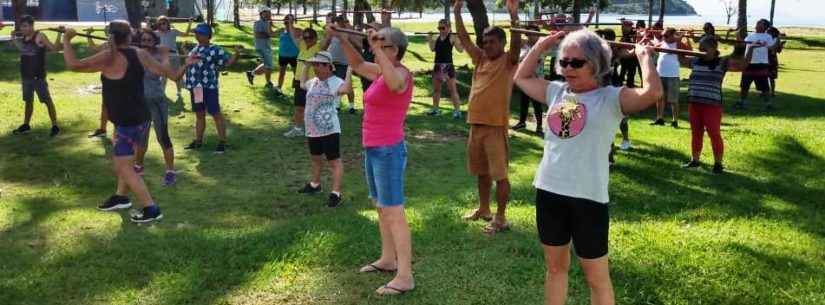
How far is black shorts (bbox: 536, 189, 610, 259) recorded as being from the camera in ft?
11.2

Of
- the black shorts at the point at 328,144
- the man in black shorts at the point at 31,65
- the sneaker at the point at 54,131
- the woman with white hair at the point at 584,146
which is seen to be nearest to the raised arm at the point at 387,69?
the woman with white hair at the point at 584,146

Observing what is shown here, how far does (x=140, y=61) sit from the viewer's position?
6211 millimetres

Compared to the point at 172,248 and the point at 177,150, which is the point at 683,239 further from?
the point at 177,150

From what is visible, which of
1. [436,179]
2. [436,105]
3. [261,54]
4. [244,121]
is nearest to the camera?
[436,179]

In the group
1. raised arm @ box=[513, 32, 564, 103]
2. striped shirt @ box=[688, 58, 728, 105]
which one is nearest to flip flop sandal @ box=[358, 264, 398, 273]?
raised arm @ box=[513, 32, 564, 103]

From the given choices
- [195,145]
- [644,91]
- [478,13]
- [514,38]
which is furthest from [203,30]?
[478,13]

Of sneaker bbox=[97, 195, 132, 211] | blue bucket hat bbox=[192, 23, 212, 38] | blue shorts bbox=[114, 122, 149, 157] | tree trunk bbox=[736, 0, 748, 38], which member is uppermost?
tree trunk bbox=[736, 0, 748, 38]

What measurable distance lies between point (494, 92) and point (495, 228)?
118 centimetres

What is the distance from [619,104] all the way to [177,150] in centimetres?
766

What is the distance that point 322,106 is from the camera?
275 inches

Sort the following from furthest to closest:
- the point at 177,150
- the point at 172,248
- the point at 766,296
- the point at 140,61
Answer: the point at 177,150
the point at 140,61
the point at 172,248
the point at 766,296

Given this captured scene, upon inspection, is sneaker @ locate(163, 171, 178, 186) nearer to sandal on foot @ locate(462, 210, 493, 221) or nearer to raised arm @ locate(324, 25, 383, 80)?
sandal on foot @ locate(462, 210, 493, 221)

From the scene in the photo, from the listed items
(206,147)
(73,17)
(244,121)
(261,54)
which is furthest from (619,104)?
(73,17)

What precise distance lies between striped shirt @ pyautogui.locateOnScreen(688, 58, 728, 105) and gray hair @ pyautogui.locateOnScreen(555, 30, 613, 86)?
575cm
